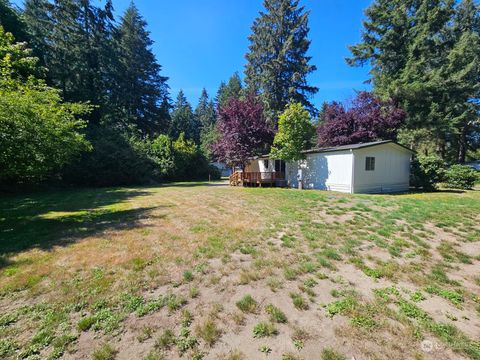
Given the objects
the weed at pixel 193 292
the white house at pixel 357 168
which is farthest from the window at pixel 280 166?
the weed at pixel 193 292

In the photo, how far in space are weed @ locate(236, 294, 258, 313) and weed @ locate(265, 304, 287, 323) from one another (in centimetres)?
16

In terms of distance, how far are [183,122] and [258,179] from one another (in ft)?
115

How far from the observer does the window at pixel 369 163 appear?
13188 mm

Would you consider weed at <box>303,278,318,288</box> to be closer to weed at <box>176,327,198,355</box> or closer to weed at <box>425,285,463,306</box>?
weed at <box>425,285,463,306</box>

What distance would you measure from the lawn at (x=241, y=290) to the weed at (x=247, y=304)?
0.05ft

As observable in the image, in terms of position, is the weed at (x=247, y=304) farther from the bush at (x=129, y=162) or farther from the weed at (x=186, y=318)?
the bush at (x=129, y=162)

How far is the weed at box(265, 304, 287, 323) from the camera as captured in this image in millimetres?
2555

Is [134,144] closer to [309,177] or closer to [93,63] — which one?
[93,63]

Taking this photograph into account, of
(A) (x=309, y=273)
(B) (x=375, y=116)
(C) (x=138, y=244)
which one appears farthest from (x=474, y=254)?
(B) (x=375, y=116)

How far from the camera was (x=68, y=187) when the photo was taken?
54.4 ft

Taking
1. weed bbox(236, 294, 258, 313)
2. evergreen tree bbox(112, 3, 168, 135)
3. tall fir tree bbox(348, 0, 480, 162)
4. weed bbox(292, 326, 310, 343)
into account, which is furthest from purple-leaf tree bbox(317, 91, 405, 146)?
evergreen tree bbox(112, 3, 168, 135)

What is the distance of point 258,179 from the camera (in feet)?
56.0

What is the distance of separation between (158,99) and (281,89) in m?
17.8

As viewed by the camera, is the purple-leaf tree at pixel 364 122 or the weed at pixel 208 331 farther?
the purple-leaf tree at pixel 364 122
